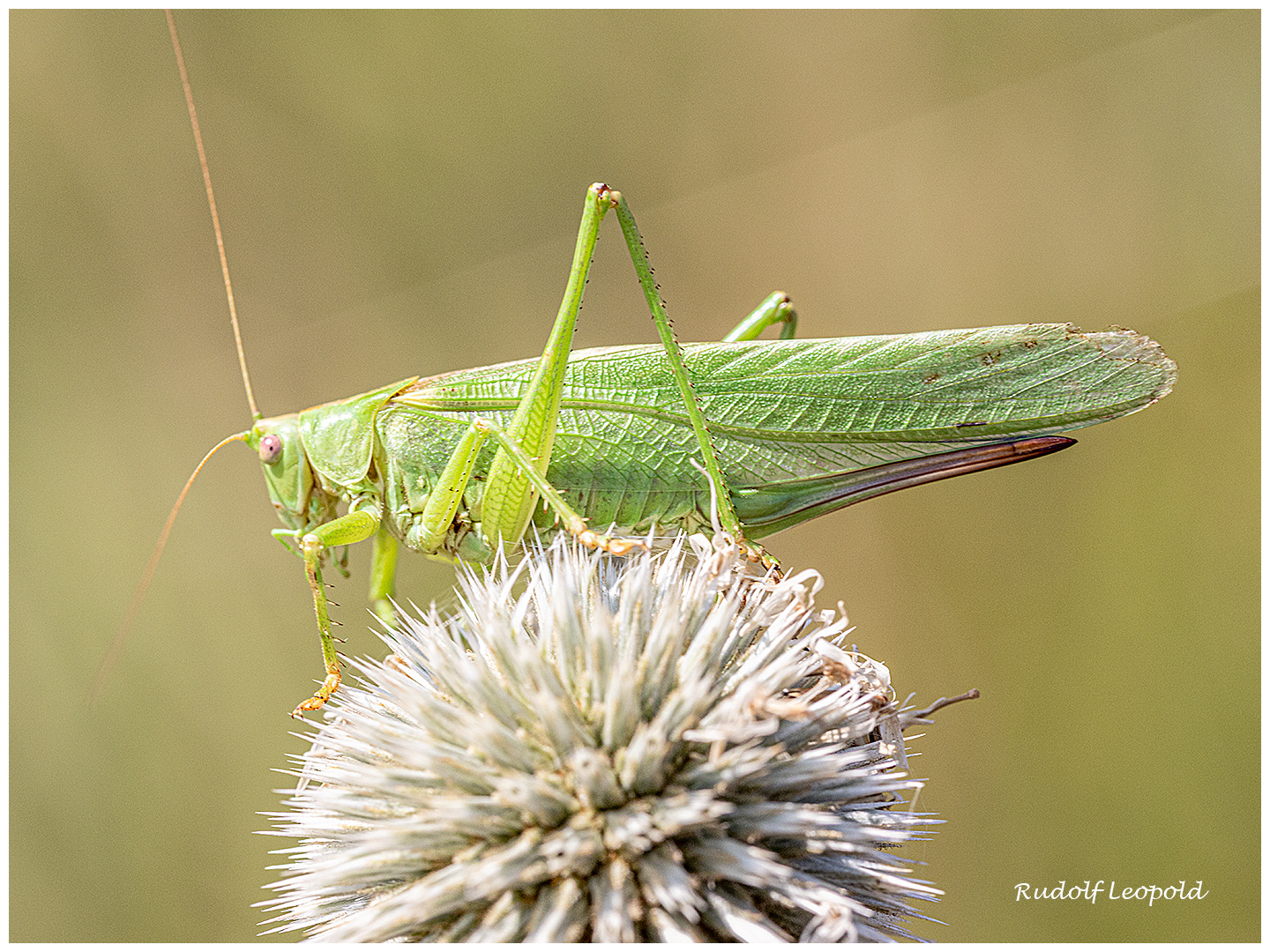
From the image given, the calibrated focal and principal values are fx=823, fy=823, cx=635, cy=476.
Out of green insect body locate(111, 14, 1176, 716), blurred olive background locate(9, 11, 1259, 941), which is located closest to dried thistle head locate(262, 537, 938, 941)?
green insect body locate(111, 14, 1176, 716)

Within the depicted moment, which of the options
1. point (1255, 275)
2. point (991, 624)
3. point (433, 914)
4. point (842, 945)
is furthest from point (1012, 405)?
point (1255, 275)

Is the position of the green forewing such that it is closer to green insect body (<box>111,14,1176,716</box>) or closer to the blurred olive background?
green insect body (<box>111,14,1176,716</box>)

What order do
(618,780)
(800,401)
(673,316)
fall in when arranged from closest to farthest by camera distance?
(618,780) → (800,401) → (673,316)

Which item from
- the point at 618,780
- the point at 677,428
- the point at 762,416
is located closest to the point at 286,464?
the point at 677,428

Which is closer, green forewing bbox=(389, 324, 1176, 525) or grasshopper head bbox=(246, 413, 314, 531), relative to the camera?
green forewing bbox=(389, 324, 1176, 525)

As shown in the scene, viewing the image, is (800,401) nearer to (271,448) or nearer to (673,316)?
(673,316)

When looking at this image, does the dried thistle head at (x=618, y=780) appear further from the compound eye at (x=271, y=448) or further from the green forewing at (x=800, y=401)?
the compound eye at (x=271, y=448)
